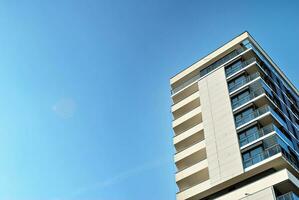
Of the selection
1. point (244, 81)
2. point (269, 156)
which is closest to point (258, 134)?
point (269, 156)

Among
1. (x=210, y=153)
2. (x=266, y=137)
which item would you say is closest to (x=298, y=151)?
(x=266, y=137)

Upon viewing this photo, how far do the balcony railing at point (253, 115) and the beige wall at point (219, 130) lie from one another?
2.64 feet

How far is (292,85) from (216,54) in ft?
48.1

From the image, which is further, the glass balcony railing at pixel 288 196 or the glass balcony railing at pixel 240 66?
the glass balcony railing at pixel 240 66

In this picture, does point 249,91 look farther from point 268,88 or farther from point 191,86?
point 191,86

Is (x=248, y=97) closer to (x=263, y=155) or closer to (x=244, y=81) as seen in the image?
(x=244, y=81)

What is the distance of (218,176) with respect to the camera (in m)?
47.4

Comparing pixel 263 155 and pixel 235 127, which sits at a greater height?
pixel 235 127

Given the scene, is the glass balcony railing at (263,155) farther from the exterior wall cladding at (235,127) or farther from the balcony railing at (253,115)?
the balcony railing at (253,115)

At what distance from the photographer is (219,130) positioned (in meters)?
51.2

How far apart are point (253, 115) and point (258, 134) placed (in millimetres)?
2929

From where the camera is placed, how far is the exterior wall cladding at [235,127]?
4512 cm

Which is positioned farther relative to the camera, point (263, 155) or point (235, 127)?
point (235, 127)

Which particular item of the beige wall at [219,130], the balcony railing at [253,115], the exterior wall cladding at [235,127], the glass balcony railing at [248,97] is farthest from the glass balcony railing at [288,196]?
the glass balcony railing at [248,97]
